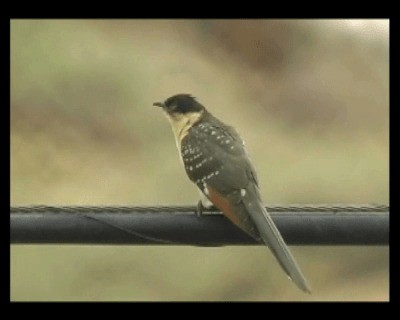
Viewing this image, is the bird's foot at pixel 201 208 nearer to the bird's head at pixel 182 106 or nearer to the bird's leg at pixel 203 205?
the bird's leg at pixel 203 205

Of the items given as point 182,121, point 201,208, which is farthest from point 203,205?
point 182,121

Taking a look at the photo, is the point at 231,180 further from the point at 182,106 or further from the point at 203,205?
the point at 182,106

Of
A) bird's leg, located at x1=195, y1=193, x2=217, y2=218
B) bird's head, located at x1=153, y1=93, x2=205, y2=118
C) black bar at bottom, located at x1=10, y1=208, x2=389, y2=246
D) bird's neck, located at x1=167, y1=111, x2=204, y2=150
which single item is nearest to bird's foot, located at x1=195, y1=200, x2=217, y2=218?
bird's leg, located at x1=195, y1=193, x2=217, y2=218

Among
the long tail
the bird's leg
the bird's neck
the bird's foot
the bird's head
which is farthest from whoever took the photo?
the bird's head

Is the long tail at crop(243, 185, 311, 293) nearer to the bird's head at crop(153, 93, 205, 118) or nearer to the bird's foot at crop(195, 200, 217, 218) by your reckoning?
the bird's foot at crop(195, 200, 217, 218)

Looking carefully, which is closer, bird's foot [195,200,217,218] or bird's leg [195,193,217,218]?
bird's foot [195,200,217,218]

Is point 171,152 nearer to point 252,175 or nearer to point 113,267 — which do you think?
point 113,267

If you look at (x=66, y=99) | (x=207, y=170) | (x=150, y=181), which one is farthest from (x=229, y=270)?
(x=207, y=170)

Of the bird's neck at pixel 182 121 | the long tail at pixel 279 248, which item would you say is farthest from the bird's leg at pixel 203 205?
the bird's neck at pixel 182 121
